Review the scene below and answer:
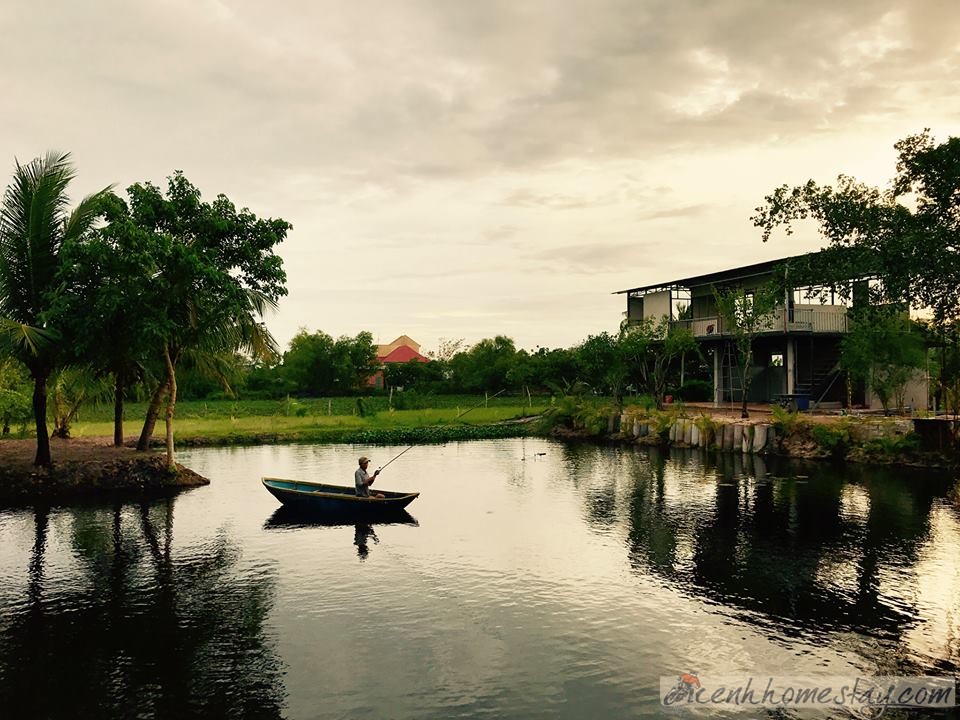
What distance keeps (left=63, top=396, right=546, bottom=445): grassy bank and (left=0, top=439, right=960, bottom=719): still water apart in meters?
19.0

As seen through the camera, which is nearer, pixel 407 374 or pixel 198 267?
pixel 198 267

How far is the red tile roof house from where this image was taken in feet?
344

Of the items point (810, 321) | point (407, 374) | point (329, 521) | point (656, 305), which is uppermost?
point (656, 305)

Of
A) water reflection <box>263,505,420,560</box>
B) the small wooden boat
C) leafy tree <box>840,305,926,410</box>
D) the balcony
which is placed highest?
the balcony

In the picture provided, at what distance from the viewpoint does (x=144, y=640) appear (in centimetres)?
1290

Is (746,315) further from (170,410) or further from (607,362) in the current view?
(170,410)

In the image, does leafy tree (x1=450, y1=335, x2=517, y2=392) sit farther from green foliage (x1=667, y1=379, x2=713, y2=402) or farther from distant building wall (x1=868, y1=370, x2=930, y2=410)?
distant building wall (x1=868, y1=370, x2=930, y2=410)

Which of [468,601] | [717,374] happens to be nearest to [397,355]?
[717,374]

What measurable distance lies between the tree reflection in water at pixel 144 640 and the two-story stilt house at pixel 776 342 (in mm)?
33300

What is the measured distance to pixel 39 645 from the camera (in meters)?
12.7

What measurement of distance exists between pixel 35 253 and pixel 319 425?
25.5 m

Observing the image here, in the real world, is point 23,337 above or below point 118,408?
above

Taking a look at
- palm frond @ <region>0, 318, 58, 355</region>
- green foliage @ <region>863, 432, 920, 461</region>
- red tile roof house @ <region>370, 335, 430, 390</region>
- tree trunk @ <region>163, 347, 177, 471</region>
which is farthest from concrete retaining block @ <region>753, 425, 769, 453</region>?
red tile roof house @ <region>370, 335, 430, 390</region>

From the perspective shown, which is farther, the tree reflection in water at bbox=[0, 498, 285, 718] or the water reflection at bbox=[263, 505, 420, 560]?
the water reflection at bbox=[263, 505, 420, 560]
